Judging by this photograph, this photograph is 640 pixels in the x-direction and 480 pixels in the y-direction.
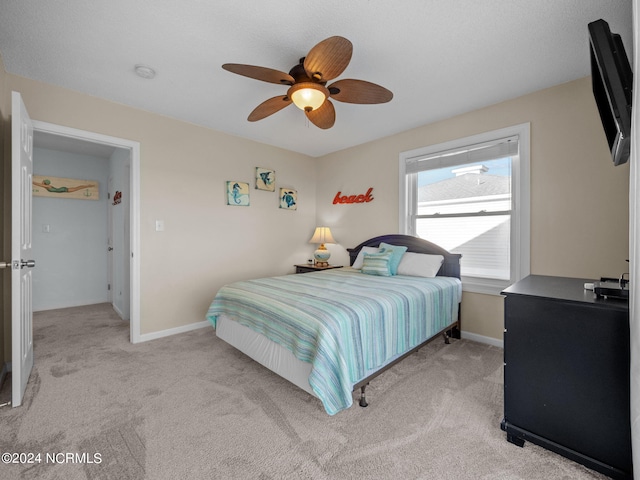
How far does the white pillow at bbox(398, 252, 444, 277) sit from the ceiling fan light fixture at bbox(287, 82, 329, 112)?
2.00m

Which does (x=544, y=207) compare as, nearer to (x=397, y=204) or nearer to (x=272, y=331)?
(x=397, y=204)

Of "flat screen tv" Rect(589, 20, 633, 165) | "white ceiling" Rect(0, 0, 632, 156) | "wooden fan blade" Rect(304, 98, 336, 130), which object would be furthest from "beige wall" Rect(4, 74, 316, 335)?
"flat screen tv" Rect(589, 20, 633, 165)

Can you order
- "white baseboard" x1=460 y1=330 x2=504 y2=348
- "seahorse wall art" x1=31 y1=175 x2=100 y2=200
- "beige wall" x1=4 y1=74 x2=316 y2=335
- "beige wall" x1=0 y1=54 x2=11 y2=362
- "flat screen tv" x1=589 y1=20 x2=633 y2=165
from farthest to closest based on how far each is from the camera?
"seahorse wall art" x1=31 y1=175 x2=100 y2=200, "white baseboard" x1=460 y1=330 x2=504 y2=348, "beige wall" x1=4 y1=74 x2=316 y2=335, "beige wall" x1=0 y1=54 x2=11 y2=362, "flat screen tv" x1=589 y1=20 x2=633 y2=165

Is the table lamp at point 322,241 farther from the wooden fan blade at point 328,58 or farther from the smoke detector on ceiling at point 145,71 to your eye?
the smoke detector on ceiling at point 145,71

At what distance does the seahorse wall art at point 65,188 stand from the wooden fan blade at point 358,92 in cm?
465

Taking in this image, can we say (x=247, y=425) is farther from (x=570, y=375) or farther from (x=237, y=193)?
(x=237, y=193)

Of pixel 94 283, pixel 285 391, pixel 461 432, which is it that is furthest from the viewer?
pixel 94 283

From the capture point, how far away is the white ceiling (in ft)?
5.80

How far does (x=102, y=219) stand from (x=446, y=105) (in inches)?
215

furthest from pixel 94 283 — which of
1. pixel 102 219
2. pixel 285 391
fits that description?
pixel 285 391

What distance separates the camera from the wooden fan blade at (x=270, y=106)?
91.4 inches

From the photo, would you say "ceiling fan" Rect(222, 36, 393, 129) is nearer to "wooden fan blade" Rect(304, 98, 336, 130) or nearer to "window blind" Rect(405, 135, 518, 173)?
"wooden fan blade" Rect(304, 98, 336, 130)

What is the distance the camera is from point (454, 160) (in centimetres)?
337

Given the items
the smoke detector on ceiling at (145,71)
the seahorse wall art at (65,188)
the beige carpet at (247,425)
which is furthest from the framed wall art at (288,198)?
the seahorse wall art at (65,188)
